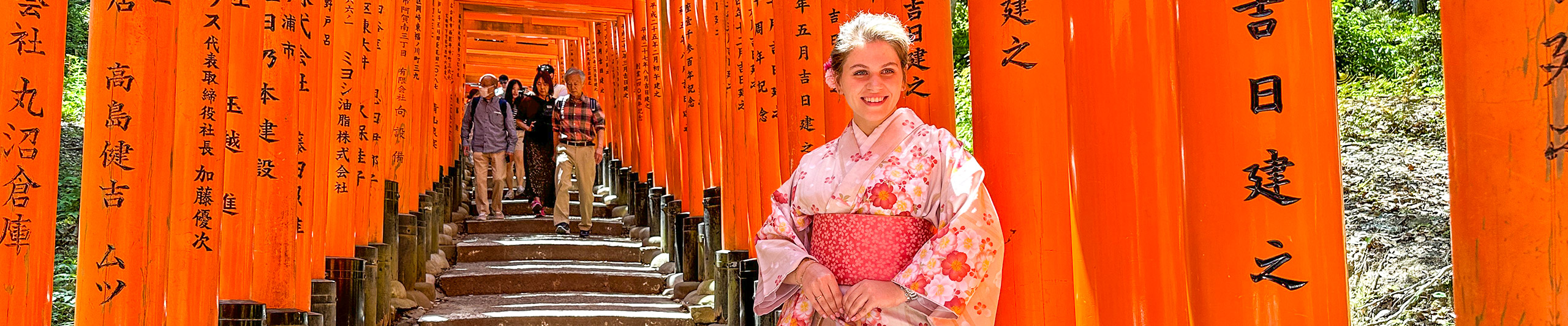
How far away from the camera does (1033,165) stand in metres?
3.22

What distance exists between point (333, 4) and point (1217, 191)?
523 cm

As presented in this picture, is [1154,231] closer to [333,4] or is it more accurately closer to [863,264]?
[863,264]

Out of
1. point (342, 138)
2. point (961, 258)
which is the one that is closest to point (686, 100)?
point (342, 138)

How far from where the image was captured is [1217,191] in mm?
2350

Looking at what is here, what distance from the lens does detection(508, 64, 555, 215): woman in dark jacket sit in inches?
434

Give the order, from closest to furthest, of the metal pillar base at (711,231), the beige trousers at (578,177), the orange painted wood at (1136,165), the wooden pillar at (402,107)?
1. the orange painted wood at (1136,165)
2. the metal pillar base at (711,231)
3. the wooden pillar at (402,107)
4. the beige trousers at (578,177)

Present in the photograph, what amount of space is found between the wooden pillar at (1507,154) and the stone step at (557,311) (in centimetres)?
570

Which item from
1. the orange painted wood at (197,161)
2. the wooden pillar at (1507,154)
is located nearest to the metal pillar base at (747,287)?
the orange painted wood at (197,161)

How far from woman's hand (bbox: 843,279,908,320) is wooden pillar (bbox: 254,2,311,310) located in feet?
9.29

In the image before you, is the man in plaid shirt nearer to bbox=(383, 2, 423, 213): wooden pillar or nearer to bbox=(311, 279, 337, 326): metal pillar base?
bbox=(383, 2, 423, 213): wooden pillar

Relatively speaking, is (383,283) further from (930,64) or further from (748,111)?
(930,64)

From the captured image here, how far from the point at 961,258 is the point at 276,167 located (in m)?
3.28

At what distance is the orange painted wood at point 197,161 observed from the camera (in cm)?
393

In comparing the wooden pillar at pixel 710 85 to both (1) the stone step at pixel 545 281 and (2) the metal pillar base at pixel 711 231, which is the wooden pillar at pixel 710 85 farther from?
(1) the stone step at pixel 545 281
